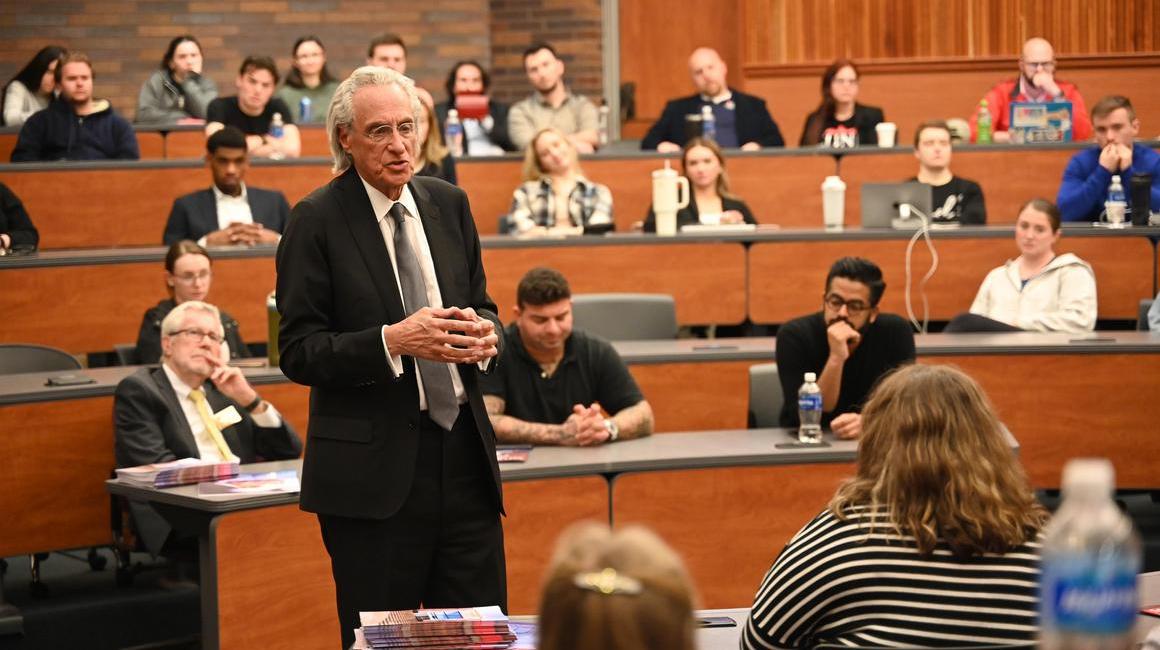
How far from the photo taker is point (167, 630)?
14.7ft

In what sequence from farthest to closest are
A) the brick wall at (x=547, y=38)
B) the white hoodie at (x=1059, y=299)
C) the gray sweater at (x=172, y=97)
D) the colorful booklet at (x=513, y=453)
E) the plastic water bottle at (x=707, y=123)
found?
the brick wall at (x=547, y=38), the gray sweater at (x=172, y=97), the plastic water bottle at (x=707, y=123), the white hoodie at (x=1059, y=299), the colorful booklet at (x=513, y=453)

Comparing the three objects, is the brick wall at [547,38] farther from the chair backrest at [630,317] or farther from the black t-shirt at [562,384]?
the black t-shirt at [562,384]

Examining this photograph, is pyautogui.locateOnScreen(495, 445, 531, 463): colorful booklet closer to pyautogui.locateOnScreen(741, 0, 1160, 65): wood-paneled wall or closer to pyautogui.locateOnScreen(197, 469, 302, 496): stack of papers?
pyautogui.locateOnScreen(197, 469, 302, 496): stack of papers

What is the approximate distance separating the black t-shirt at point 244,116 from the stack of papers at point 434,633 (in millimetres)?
6013

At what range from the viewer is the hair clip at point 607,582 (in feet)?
3.82

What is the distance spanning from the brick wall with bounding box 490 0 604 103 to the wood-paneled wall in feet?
4.67

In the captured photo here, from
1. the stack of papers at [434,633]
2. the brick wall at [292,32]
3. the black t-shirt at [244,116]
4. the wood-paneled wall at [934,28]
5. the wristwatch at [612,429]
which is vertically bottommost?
the stack of papers at [434,633]

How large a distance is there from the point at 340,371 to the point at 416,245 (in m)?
0.28

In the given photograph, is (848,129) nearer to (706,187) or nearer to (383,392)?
(706,187)

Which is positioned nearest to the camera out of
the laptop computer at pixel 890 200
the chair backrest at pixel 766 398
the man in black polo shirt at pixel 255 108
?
the chair backrest at pixel 766 398

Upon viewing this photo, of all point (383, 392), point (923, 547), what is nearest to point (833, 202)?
point (383, 392)

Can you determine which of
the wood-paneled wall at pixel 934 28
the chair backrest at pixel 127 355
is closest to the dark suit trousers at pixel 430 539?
the chair backrest at pixel 127 355

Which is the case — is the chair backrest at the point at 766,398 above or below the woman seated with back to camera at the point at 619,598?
below

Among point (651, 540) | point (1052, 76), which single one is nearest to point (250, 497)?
point (651, 540)
